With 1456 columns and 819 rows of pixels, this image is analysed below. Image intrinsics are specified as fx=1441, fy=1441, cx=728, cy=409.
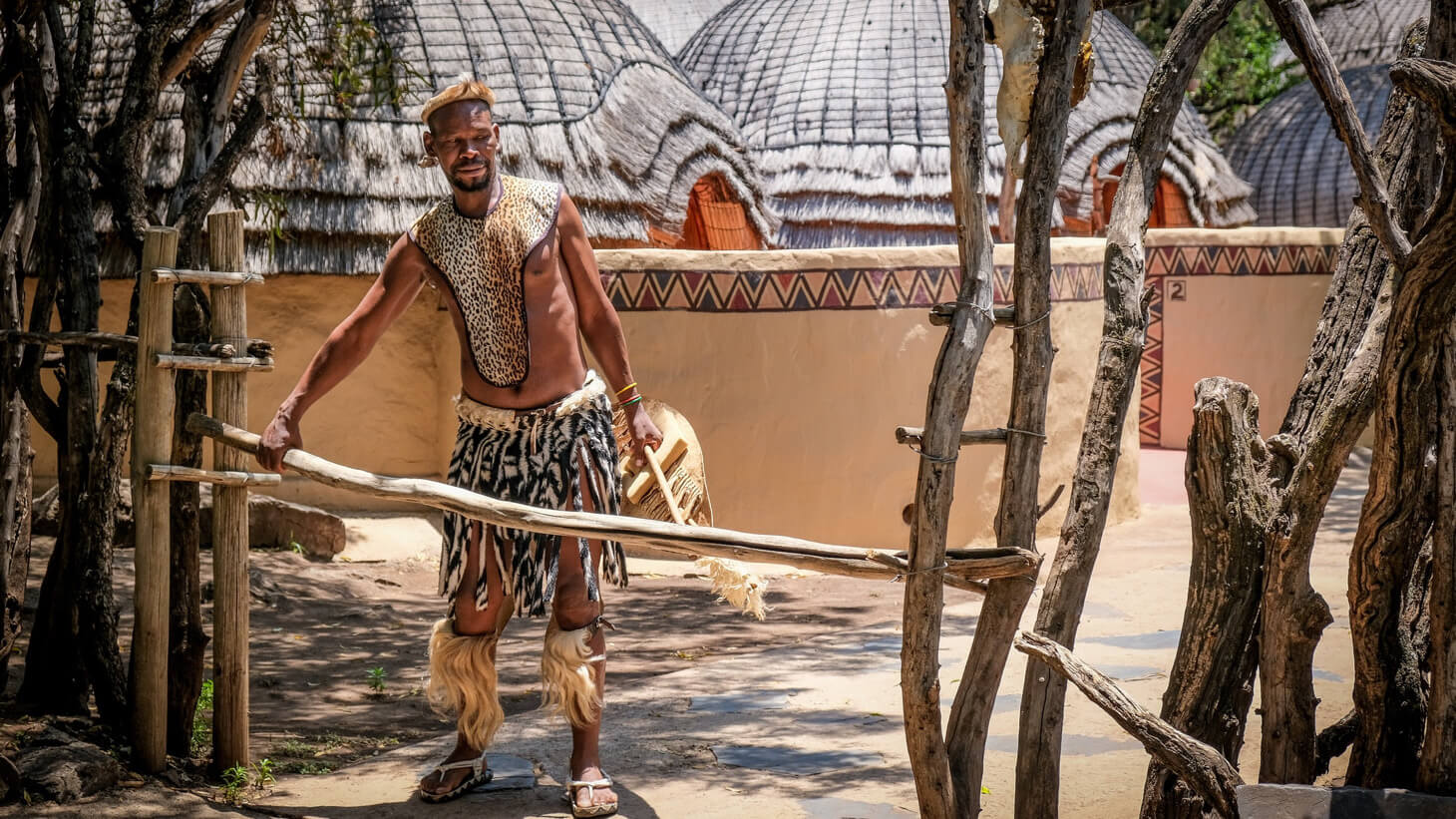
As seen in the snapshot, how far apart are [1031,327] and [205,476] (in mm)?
2276

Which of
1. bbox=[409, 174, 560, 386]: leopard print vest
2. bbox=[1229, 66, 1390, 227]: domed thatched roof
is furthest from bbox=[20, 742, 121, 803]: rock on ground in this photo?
bbox=[1229, 66, 1390, 227]: domed thatched roof

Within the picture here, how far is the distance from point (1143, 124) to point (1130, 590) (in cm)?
375

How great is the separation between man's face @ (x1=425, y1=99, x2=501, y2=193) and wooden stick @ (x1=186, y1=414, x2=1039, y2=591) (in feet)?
2.72

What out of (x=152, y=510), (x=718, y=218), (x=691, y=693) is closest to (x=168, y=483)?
(x=152, y=510)

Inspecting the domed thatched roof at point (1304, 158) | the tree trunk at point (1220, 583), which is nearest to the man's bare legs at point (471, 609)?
the tree trunk at point (1220, 583)

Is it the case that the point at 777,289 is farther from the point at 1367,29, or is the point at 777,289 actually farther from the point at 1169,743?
the point at 1367,29

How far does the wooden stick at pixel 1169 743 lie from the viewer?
2.93 meters

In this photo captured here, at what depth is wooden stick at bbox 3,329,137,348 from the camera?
4.15m

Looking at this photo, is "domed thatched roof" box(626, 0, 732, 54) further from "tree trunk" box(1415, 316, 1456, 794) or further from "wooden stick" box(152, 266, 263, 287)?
"tree trunk" box(1415, 316, 1456, 794)

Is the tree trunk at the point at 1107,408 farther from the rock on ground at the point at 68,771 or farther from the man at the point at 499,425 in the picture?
the rock on ground at the point at 68,771

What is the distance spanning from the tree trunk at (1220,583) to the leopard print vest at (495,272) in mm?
1744

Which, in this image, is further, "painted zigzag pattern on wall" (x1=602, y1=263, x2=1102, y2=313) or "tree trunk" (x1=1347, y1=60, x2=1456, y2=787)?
"painted zigzag pattern on wall" (x1=602, y1=263, x2=1102, y2=313)

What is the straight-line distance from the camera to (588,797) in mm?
3703

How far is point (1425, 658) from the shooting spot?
10.6ft
